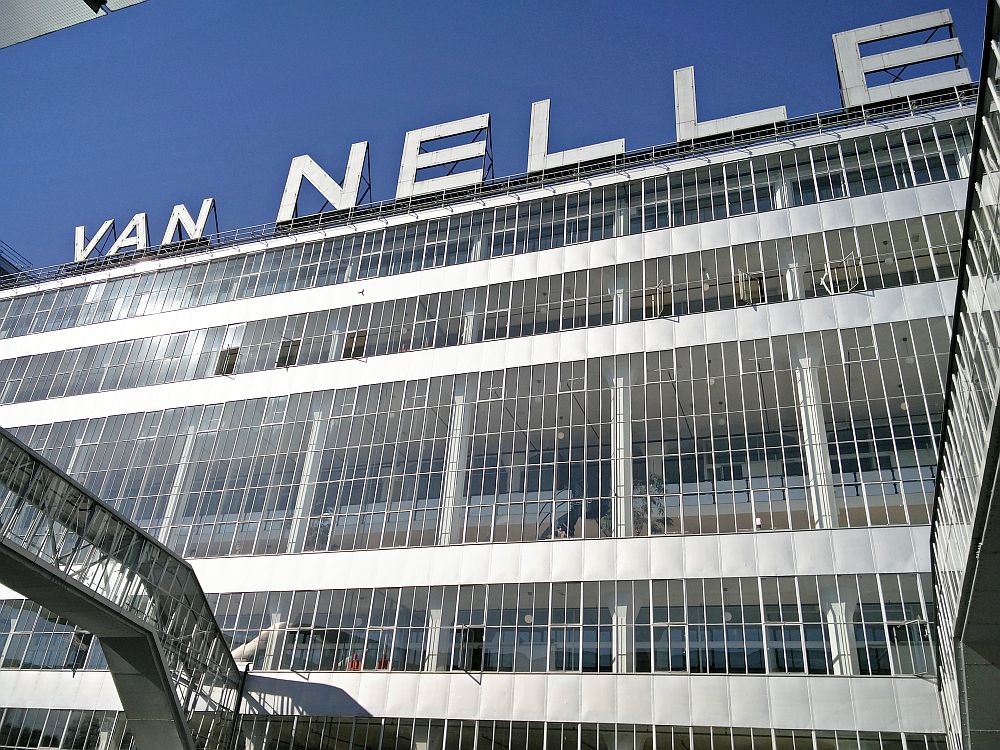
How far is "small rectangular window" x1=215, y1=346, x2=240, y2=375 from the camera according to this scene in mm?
44812

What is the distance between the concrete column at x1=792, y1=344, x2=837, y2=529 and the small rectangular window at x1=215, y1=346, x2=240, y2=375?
2999cm

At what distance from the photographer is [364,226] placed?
1828 inches

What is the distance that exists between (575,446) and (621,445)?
81.6 inches

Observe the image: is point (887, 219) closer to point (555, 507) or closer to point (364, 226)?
point (555, 507)

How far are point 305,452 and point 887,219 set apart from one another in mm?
29660

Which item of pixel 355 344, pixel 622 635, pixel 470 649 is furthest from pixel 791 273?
pixel 355 344

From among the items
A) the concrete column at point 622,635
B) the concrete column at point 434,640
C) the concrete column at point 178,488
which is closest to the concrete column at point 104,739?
the concrete column at point 178,488

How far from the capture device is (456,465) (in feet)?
121

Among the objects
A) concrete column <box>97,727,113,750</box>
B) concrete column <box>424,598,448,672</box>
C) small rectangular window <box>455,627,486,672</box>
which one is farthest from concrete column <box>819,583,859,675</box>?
concrete column <box>97,727,113,750</box>

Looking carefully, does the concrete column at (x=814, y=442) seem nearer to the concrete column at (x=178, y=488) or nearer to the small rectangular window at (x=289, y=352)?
the small rectangular window at (x=289, y=352)

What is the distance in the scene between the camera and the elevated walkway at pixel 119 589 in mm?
20531

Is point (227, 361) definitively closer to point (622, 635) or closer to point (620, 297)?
point (620, 297)

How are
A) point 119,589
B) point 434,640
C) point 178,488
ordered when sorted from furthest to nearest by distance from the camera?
point 178,488 < point 434,640 < point 119,589

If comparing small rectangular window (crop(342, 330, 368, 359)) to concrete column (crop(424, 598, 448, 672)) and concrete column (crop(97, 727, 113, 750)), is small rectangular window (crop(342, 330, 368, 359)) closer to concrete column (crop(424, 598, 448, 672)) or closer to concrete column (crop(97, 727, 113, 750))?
concrete column (crop(424, 598, 448, 672))
